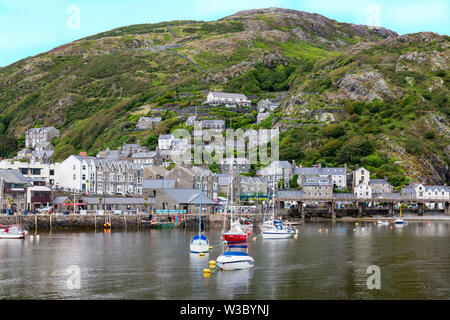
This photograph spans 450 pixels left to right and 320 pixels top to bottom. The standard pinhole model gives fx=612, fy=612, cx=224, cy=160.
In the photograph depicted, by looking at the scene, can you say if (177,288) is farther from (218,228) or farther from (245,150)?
(245,150)

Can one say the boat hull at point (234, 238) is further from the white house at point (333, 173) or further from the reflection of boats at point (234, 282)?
the white house at point (333, 173)

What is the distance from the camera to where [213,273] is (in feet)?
165

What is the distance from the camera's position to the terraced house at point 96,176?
4469 inches

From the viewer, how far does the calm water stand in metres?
43.2

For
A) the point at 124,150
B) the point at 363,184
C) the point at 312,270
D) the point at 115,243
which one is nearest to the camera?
the point at 312,270

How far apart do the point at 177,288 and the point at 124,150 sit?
131542 mm

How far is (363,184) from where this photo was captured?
141500 mm

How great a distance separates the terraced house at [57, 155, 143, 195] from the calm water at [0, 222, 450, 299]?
33.3 m

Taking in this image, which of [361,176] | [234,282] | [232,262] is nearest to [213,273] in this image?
[232,262]

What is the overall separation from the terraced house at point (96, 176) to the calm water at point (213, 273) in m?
33.3

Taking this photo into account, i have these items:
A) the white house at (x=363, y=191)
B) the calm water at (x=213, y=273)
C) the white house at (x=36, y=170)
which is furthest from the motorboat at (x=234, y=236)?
the white house at (x=363, y=191)

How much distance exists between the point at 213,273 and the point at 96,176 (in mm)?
67991
